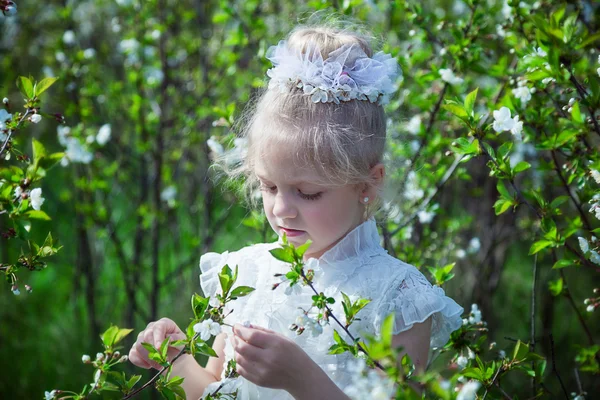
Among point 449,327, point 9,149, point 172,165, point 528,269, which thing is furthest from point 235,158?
point 528,269

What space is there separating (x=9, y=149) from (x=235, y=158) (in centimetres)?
67

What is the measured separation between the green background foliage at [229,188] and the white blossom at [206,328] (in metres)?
0.64

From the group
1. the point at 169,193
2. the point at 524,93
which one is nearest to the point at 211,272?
the point at 524,93

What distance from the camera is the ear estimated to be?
60.5 inches

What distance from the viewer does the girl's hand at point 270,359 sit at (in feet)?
4.14

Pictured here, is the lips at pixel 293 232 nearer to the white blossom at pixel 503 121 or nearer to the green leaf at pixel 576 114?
the white blossom at pixel 503 121

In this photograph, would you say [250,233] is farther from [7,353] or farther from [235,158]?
[235,158]

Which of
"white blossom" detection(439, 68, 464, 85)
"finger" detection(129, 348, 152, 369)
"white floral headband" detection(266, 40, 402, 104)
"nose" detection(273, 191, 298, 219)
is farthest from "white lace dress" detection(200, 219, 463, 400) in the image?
"white blossom" detection(439, 68, 464, 85)

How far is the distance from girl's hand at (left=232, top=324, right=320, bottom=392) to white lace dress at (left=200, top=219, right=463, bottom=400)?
156mm

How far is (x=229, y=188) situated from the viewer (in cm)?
225

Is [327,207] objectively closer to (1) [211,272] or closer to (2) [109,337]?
(1) [211,272]

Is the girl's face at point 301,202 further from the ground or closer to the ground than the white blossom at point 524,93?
closer to the ground

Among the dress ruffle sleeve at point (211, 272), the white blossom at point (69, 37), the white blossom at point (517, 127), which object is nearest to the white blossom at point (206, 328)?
the dress ruffle sleeve at point (211, 272)

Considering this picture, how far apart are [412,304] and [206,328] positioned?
48cm
